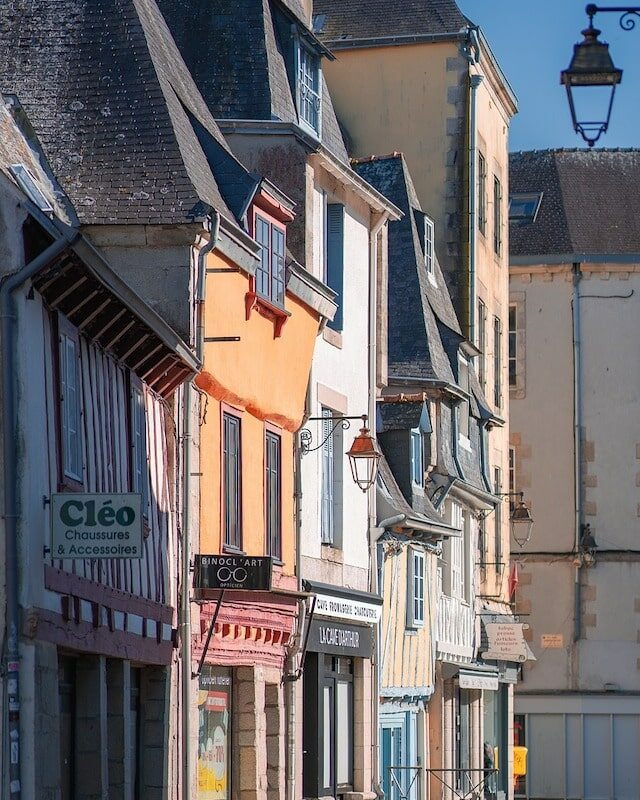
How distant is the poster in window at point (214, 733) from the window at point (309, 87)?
22.8ft

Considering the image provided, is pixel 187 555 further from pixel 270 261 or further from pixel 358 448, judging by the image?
pixel 358 448

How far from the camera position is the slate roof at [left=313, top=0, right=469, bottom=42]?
121 ft

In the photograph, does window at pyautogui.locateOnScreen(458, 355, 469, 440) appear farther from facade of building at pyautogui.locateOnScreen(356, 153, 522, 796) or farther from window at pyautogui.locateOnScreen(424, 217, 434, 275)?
window at pyautogui.locateOnScreen(424, 217, 434, 275)

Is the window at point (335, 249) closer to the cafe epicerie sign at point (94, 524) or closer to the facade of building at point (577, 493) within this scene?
the cafe epicerie sign at point (94, 524)

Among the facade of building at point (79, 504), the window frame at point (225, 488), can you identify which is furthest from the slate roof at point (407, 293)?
the facade of building at point (79, 504)

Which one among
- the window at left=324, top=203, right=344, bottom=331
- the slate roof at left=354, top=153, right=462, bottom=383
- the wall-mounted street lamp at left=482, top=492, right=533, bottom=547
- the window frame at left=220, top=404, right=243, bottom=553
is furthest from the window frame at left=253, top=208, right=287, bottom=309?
the wall-mounted street lamp at left=482, top=492, right=533, bottom=547

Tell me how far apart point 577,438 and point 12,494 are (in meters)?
33.0

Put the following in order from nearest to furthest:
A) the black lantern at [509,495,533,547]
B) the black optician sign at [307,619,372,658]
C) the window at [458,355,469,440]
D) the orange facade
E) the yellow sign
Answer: the orange facade
the black optician sign at [307,619,372,658]
the window at [458,355,469,440]
the black lantern at [509,495,533,547]
the yellow sign

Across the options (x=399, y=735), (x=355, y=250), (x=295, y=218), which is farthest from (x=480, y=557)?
(x=295, y=218)

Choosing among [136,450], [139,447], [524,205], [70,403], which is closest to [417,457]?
[139,447]

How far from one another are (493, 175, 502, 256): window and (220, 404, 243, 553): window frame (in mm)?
19088

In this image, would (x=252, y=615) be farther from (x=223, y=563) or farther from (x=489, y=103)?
(x=489, y=103)

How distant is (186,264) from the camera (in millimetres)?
19234

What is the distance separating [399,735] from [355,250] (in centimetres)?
754
